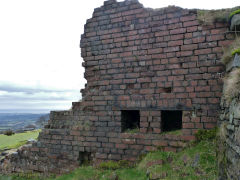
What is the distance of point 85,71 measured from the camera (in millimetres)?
4715

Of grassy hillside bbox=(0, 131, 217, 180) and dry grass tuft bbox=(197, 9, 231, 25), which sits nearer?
grassy hillside bbox=(0, 131, 217, 180)

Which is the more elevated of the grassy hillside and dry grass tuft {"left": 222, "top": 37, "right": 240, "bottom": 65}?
dry grass tuft {"left": 222, "top": 37, "right": 240, "bottom": 65}

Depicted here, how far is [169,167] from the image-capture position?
132 inches

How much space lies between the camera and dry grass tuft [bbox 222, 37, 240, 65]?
3270 millimetres

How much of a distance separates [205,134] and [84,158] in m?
2.59

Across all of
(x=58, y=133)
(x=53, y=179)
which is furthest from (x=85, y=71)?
(x=53, y=179)

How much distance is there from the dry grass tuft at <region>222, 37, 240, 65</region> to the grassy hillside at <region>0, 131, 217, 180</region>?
1190mm

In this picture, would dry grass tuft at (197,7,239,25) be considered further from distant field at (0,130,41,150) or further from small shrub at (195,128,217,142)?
distant field at (0,130,41,150)

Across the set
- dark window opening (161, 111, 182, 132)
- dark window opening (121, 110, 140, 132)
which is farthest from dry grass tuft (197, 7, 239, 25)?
dark window opening (121, 110, 140, 132)

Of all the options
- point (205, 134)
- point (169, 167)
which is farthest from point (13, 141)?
point (205, 134)

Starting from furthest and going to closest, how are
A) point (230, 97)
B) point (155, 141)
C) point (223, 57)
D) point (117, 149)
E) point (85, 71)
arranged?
1. point (85, 71)
2. point (117, 149)
3. point (155, 141)
4. point (223, 57)
5. point (230, 97)

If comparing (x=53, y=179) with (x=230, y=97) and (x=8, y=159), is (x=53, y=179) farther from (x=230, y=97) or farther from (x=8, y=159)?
(x=230, y=97)

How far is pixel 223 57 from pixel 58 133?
3.69 m

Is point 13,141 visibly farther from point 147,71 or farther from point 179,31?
point 179,31
